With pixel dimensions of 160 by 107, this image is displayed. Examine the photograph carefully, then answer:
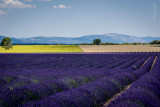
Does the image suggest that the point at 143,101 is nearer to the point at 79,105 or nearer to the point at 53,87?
the point at 79,105

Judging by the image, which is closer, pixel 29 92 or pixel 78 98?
pixel 78 98

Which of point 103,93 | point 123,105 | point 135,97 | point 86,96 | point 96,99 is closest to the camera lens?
point 123,105

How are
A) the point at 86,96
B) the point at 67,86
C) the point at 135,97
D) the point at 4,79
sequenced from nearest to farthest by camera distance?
the point at 135,97
the point at 86,96
the point at 67,86
the point at 4,79

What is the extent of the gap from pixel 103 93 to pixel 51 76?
10.6 feet

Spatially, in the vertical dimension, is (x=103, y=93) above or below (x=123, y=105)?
below

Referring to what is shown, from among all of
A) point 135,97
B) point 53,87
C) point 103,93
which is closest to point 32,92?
point 53,87

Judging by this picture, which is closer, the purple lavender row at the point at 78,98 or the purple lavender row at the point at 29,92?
the purple lavender row at the point at 78,98

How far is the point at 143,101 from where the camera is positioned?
364 centimetres

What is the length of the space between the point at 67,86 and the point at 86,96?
191cm

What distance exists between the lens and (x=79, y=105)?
3.70 meters

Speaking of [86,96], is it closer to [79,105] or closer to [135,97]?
[79,105]

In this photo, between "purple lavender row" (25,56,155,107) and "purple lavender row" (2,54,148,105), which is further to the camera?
"purple lavender row" (2,54,148,105)

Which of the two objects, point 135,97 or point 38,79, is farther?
point 38,79

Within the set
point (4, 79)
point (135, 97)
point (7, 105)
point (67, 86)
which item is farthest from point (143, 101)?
point (4, 79)
